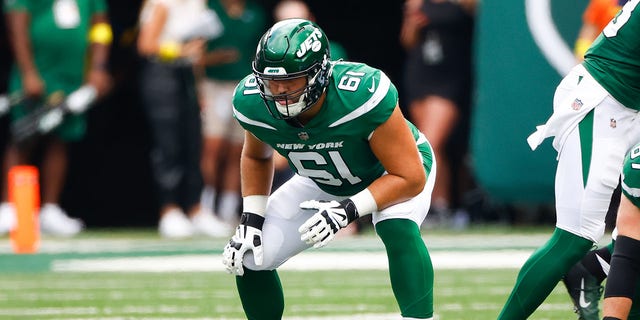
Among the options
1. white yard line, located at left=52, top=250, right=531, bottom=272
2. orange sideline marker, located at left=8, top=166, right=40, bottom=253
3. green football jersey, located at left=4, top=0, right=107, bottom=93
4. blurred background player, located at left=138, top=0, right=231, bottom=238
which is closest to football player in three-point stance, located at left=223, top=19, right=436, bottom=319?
white yard line, located at left=52, top=250, right=531, bottom=272

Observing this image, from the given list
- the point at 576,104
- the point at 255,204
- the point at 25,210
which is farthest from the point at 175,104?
the point at 576,104

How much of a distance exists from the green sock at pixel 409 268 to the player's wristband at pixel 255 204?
0.43 meters

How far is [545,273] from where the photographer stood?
14.2ft

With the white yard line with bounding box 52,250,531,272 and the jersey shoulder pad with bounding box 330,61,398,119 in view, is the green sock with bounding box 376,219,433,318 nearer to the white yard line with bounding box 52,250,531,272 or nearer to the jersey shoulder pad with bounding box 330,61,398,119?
the jersey shoulder pad with bounding box 330,61,398,119

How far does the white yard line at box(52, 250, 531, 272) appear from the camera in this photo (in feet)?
23.6

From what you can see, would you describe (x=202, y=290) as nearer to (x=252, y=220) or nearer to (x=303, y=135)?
(x=252, y=220)

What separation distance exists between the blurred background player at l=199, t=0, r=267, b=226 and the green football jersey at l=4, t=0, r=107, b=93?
0.89 meters

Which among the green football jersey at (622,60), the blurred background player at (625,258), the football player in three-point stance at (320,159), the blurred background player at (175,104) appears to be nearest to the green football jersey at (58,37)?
the blurred background player at (175,104)

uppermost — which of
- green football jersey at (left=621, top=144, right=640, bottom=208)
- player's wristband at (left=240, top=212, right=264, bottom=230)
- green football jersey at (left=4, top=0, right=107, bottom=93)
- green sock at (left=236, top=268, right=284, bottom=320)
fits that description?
green football jersey at (left=621, top=144, right=640, bottom=208)

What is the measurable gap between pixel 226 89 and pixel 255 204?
5.51 m

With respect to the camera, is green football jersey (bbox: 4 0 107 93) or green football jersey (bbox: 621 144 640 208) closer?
green football jersey (bbox: 621 144 640 208)

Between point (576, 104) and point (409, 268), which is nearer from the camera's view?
point (409, 268)

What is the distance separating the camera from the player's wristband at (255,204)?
14.3ft

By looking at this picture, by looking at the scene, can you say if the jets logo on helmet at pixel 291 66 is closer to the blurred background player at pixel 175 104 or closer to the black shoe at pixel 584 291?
the black shoe at pixel 584 291
